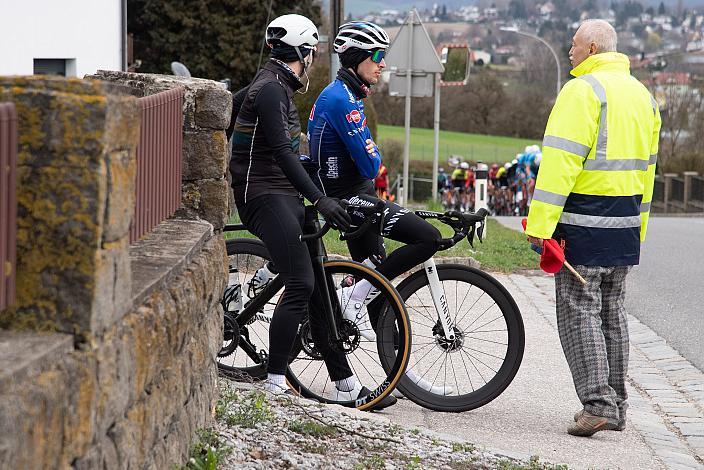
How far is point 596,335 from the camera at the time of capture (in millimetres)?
6301

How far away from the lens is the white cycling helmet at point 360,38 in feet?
21.2

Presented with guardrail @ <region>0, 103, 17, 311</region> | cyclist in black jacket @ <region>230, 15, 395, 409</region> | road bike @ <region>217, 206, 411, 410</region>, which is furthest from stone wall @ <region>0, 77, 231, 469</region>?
road bike @ <region>217, 206, 411, 410</region>

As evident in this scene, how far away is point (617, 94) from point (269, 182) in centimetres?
169

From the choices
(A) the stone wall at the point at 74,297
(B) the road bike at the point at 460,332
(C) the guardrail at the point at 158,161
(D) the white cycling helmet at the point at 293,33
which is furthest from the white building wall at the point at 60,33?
(A) the stone wall at the point at 74,297

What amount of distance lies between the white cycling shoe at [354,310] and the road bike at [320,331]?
11 millimetres

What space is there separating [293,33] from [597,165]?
156 cm

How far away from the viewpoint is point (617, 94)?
616cm

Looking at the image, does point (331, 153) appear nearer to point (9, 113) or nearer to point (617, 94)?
point (617, 94)

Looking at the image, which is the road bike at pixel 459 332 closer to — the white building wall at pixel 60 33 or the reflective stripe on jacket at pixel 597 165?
the reflective stripe on jacket at pixel 597 165

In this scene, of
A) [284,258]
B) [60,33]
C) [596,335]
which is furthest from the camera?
[60,33]

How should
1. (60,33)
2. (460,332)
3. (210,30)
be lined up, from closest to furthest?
(460,332)
(60,33)
(210,30)

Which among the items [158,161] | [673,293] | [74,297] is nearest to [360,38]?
[158,161]

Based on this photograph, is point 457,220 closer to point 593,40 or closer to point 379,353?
point 379,353

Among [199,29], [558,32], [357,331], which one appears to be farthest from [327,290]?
[558,32]
